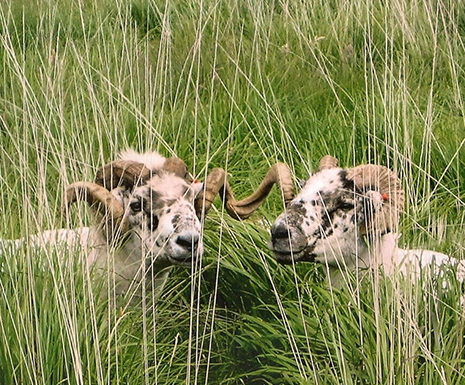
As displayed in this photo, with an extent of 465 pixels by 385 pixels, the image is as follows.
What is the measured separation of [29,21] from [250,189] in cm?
350

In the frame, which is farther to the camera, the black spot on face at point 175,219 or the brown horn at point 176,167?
the brown horn at point 176,167

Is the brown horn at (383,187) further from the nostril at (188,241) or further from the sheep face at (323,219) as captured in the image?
the nostril at (188,241)

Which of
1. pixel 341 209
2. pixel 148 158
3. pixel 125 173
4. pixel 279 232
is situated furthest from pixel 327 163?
pixel 125 173

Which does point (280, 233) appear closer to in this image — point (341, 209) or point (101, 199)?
point (341, 209)

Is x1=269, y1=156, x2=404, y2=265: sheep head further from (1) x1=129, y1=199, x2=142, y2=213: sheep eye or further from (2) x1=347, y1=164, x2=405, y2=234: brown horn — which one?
(1) x1=129, y1=199, x2=142, y2=213: sheep eye

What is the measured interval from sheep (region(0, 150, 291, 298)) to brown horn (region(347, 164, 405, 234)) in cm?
38

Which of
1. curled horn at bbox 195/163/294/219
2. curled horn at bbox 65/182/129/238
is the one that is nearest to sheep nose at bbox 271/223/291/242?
curled horn at bbox 195/163/294/219

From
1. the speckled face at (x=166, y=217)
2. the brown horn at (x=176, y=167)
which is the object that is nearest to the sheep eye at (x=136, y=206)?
the speckled face at (x=166, y=217)

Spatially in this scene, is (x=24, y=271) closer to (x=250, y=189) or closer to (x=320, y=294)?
(x=320, y=294)

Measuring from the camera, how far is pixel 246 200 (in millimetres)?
5496

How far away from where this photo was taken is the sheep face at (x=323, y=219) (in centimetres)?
495

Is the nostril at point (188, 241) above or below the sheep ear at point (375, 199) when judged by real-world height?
below

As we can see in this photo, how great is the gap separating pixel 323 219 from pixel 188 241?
70 cm

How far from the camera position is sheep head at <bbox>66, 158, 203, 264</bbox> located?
4926 mm
